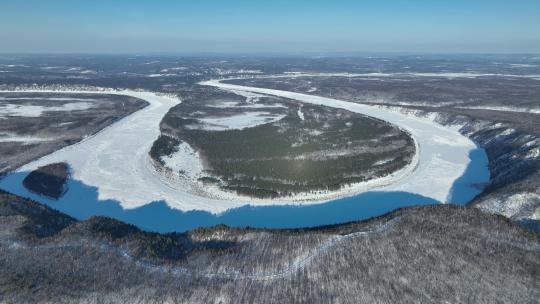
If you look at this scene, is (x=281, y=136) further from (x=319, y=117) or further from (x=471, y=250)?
(x=471, y=250)

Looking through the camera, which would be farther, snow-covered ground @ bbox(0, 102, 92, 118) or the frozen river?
snow-covered ground @ bbox(0, 102, 92, 118)

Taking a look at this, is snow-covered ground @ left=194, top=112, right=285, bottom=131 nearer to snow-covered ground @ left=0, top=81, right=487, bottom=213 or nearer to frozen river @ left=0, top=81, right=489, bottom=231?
snow-covered ground @ left=0, top=81, right=487, bottom=213

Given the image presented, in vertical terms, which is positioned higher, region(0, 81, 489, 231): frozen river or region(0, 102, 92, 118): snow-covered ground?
region(0, 102, 92, 118): snow-covered ground

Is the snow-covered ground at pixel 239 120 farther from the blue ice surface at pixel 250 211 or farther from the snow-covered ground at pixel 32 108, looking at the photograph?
the snow-covered ground at pixel 32 108

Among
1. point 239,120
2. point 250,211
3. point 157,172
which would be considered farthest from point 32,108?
point 250,211

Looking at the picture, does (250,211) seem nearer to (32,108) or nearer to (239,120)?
(239,120)

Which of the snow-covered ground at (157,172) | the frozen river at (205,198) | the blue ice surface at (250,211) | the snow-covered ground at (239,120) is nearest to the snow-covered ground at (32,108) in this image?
the snow-covered ground at (157,172)

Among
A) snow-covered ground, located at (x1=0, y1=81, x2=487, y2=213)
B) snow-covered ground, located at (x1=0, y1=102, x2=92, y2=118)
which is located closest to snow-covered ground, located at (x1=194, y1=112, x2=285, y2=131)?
snow-covered ground, located at (x1=0, y1=81, x2=487, y2=213)
